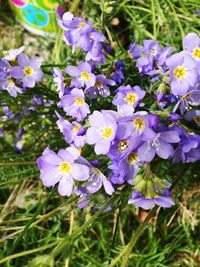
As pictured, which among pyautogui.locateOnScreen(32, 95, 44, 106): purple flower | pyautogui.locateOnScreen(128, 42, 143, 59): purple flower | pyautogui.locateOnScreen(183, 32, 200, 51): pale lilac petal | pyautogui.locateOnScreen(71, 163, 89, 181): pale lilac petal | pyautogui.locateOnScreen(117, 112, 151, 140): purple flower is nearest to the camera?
pyautogui.locateOnScreen(117, 112, 151, 140): purple flower

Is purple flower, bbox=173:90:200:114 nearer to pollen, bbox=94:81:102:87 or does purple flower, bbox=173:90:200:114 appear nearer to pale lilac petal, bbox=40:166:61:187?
pollen, bbox=94:81:102:87

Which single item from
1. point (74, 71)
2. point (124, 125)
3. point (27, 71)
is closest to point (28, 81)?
point (27, 71)

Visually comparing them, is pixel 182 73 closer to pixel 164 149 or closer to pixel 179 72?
pixel 179 72

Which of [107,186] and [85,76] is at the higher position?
[85,76]

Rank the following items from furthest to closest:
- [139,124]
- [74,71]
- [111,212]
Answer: [111,212] < [74,71] < [139,124]

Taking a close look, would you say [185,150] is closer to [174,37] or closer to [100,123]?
[100,123]

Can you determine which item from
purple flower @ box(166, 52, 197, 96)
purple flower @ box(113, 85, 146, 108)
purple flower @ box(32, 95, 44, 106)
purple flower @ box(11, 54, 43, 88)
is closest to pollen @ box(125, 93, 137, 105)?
purple flower @ box(113, 85, 146, 108)
